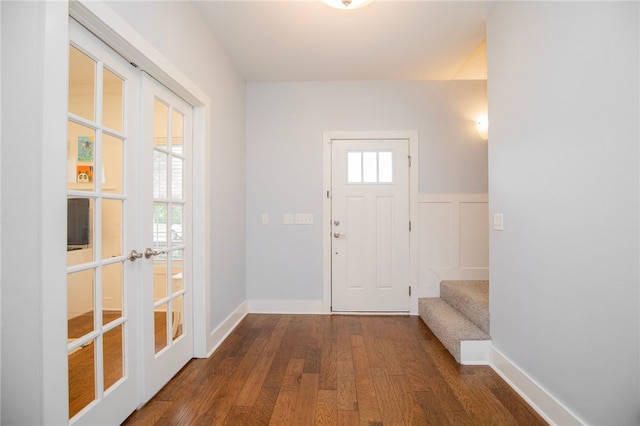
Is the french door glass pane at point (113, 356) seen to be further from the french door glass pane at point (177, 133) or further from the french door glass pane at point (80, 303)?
the french door glass pane at point (177, 133)

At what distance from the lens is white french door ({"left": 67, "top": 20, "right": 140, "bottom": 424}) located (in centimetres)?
134

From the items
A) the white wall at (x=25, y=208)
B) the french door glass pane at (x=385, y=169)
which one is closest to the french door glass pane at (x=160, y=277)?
the white wall at (x=25, y=208)

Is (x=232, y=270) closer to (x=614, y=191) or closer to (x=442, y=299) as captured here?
(x=442, y=299)

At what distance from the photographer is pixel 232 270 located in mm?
3094

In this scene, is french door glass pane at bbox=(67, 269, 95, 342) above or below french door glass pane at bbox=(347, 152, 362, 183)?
below

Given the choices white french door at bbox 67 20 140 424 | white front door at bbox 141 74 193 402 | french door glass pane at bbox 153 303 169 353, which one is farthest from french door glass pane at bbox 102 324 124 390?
french door glass pane at bbox 153 303 169 353

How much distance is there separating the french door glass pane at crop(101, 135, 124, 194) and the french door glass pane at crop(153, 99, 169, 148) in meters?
0.30

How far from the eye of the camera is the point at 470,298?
8.96 feet

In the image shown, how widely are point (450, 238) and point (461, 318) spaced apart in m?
1.01

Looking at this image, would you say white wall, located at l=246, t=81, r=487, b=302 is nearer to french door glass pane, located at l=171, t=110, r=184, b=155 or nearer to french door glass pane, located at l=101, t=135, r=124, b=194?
french door glass pane, located at l=171, t=110, r=184, b=155

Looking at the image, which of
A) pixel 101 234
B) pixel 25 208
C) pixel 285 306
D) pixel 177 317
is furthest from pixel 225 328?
pixel 25 208

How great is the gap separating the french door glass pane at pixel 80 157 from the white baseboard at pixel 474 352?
2.58 m

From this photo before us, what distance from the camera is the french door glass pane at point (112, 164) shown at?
1.53 m

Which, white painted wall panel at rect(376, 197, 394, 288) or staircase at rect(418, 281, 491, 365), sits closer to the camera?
staircase at rect(418, 281, 491, 365)
